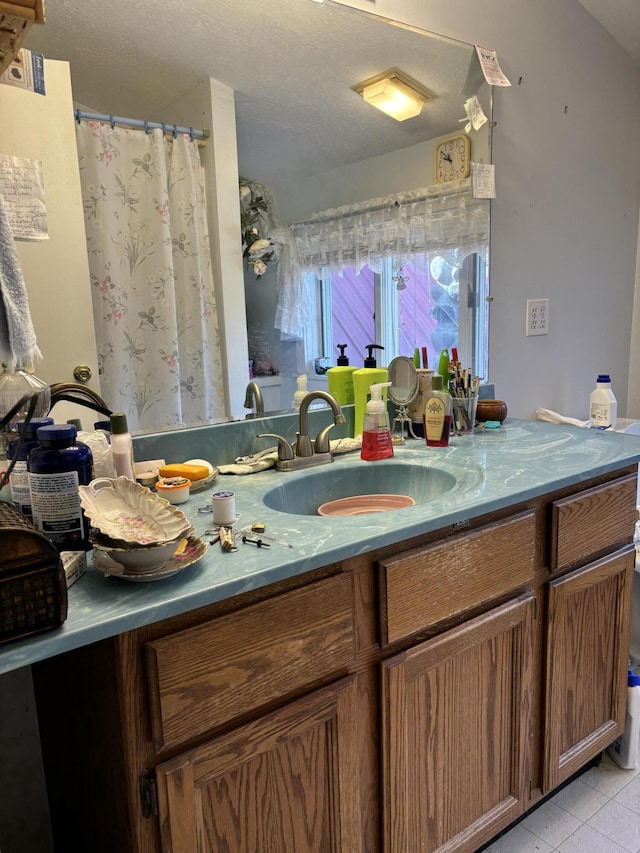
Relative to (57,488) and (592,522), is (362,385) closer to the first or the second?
(592,522)

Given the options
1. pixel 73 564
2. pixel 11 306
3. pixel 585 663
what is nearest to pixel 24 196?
pixel 11 306

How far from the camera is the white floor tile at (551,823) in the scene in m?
1.43

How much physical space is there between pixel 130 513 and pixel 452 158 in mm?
1458

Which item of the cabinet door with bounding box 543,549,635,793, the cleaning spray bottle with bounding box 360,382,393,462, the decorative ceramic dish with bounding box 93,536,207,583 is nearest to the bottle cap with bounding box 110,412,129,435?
the decorative ceramic dish with bounding box 93,536,207,583

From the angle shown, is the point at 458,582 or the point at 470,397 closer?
the point at 458,582

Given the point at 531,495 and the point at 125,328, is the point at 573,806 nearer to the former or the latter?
the point at 531,495

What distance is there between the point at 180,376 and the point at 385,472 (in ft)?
1.69

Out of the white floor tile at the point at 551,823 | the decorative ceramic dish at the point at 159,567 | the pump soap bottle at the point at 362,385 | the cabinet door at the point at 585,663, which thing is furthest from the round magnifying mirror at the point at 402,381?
the white floor tile at the point at 551,823

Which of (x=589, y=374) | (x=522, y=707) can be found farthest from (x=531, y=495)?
(x=589, y=374)

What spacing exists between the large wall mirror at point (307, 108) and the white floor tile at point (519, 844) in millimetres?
1135

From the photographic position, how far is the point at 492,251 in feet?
6.41

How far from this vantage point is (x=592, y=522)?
1.37 meters

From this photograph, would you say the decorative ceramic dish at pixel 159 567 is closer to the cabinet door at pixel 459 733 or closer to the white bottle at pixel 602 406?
the cabinet door at pixel 459 733

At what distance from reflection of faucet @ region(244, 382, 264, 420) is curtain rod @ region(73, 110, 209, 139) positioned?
561mm
